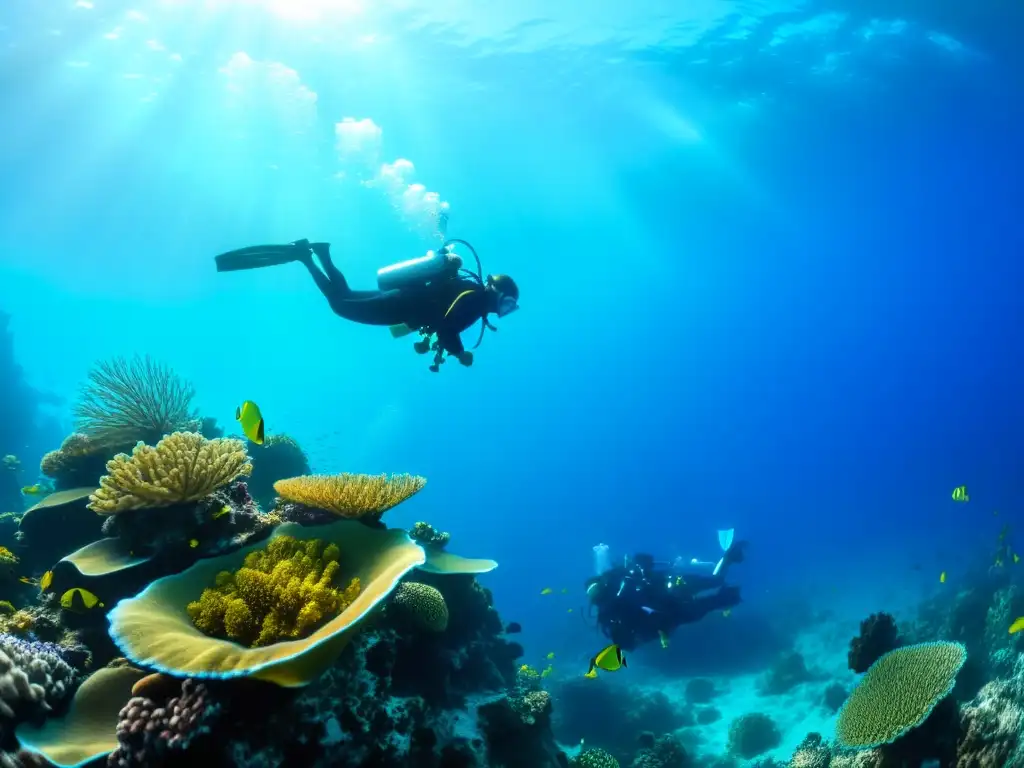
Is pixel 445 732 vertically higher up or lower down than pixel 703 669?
lower down

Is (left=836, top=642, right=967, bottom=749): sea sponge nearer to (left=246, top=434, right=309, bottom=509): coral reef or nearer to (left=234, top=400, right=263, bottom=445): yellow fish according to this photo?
(left=234, top=400, right=263, bottom=445): yellow fish

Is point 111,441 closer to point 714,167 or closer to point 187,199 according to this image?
point 714,167

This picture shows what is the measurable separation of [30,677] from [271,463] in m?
7.33

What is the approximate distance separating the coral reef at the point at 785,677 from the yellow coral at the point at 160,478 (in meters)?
20.8

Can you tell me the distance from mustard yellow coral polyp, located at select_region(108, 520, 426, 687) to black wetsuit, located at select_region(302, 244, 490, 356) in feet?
12.1

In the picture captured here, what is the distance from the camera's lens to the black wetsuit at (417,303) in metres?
7.33

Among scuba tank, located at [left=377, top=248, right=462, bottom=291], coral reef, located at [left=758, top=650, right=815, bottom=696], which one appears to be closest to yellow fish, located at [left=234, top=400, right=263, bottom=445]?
scuba tank, located at [left=377, top=248, right=462, bottom=291]

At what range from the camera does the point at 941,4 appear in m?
25.1

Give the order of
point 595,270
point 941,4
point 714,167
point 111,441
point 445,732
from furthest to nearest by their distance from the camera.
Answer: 1. point 595,270
2. point 714,167
3. point 941,4
4. point 111,441
5. point 445,732

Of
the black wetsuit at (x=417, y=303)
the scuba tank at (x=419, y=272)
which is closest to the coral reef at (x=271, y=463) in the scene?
the black wetsuit at (x=417, y=303)

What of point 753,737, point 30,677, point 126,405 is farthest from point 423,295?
point 753,737

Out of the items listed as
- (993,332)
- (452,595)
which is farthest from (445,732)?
(993,332)

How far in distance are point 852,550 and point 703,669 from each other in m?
36.6

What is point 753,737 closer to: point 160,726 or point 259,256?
point 160,726
